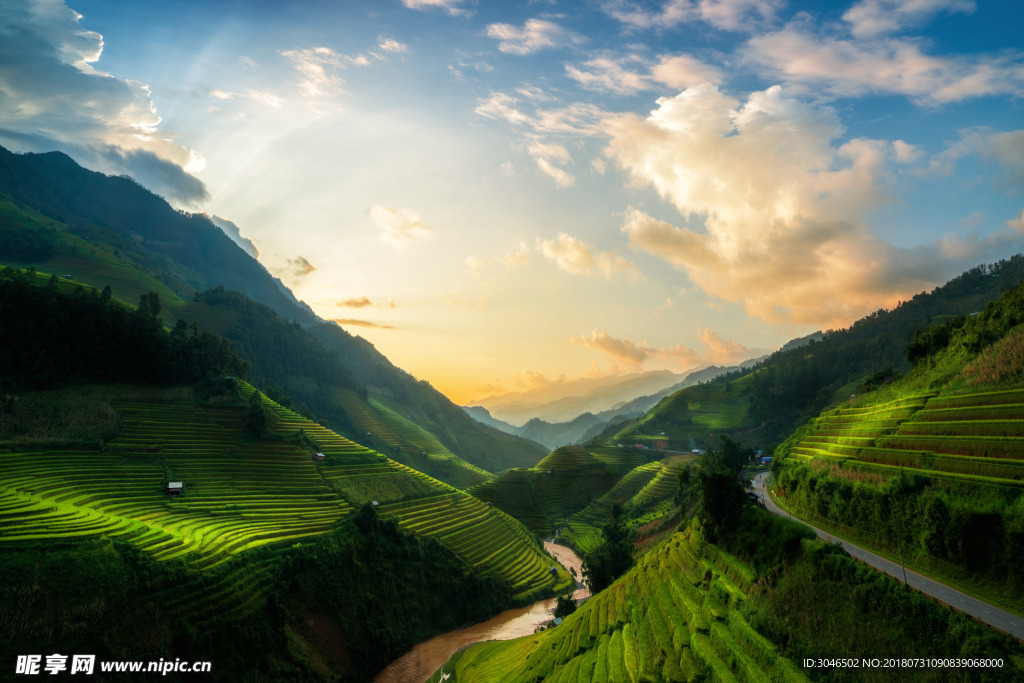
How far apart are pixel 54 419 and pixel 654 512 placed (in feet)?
262

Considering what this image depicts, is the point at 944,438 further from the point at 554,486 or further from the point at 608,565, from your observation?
the point at 554,486

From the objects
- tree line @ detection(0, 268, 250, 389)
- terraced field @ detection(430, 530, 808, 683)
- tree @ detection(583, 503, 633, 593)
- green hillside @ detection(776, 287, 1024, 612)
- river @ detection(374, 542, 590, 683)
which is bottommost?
river @ detection(374, 542, 590, 683)

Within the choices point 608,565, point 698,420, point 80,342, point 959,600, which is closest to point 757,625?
point 959,600

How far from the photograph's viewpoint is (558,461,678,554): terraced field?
8325 centimetres

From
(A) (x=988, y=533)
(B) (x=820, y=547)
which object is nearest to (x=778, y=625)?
(B) (x=820, y=547)

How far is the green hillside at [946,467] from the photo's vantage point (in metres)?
20.7

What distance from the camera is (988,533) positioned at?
20.6 m

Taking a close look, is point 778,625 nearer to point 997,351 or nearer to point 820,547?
point 820,547

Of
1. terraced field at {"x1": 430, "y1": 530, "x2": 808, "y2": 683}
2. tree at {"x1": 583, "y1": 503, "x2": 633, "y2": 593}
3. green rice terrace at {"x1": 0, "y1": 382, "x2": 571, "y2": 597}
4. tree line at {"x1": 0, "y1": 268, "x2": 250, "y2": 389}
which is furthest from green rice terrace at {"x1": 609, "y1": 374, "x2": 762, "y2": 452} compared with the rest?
tree line at {"x1": 0, "y1": 268, "x2": 250, "y2": 389}

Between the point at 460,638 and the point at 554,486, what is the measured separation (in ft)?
216

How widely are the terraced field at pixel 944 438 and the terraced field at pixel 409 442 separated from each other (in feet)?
340

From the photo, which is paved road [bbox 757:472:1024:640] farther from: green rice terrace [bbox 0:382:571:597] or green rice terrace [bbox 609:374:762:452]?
green rice terrace [bbox 609:374:762:452]

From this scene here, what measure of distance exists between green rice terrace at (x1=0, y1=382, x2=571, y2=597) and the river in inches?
128

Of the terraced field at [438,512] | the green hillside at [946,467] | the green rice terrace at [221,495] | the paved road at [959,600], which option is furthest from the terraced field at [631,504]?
the paved road at [959,600]
